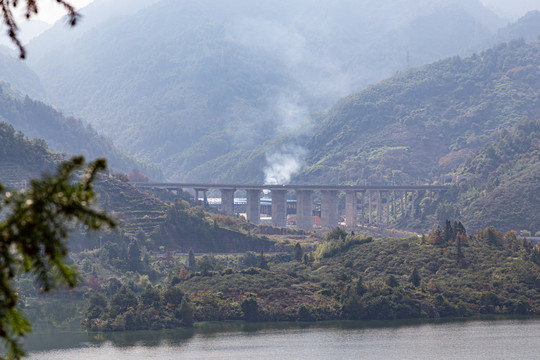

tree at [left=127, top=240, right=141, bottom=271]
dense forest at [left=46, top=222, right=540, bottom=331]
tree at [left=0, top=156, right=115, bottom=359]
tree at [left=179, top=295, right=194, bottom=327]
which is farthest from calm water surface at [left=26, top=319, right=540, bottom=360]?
tree at [left=0, top=156, right=115, bottom=359]

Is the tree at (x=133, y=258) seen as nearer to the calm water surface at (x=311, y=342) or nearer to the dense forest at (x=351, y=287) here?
the dense forest at (x=351, y=287)

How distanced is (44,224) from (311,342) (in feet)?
260

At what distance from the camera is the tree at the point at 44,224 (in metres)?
10.8

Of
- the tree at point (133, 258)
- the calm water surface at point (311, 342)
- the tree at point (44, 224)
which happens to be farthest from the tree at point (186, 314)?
the tree at point (44, 224)

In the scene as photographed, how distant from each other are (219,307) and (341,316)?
42.8 feet

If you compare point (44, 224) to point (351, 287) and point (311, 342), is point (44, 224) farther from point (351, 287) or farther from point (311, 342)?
point (351, 287)

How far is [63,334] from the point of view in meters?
96.4

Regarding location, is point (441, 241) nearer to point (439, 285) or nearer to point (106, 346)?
point (439, 285)

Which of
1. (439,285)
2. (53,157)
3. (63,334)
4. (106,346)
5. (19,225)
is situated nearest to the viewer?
(19,225)

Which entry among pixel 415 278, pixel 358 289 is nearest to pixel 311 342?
pixel 358 289

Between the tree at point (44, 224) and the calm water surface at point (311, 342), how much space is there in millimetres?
69739

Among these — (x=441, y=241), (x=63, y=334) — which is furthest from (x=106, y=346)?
(x=441, y=241)

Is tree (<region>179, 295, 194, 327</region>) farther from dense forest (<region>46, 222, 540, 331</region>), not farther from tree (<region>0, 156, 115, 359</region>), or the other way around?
tree (<region>0, 156, 115, 359</region>)

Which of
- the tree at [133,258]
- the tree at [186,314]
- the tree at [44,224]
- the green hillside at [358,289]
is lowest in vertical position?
the tree at [44,224]
